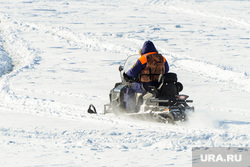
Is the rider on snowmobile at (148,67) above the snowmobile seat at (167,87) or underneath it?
above

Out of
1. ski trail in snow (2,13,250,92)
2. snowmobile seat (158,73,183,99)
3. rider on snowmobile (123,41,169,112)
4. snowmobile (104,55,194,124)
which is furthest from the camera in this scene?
ski trail in snow (2,13,250,92)

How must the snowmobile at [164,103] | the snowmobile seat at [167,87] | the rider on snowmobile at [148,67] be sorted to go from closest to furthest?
the snowmobile at [164,103] < the snowmobile seat at [167,87] < the rider on snowmobile at [148,67]

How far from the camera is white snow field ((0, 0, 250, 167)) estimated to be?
4.70 m

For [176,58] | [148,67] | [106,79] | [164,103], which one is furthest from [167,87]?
[176,58]

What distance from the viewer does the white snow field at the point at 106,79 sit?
4.70 meters

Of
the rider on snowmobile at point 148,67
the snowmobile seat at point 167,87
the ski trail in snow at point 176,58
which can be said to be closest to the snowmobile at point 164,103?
the snowmobile seat at point 167,87

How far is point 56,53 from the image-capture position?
1564 centimetres

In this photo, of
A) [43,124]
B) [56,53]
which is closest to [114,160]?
[43,124]

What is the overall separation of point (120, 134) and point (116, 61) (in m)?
8.54

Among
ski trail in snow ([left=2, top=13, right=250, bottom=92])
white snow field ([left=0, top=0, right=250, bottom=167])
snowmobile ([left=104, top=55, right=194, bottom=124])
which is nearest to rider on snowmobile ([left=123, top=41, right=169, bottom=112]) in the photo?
snowmobile ([left=104, top=55, right=194, bottom=124])

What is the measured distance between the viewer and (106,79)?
11.1 metres

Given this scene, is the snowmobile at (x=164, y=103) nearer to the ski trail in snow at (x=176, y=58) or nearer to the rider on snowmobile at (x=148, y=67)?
the rider on snowmobile at (x=148, y=67)

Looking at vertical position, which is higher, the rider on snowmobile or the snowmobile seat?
the rider on snowmobile

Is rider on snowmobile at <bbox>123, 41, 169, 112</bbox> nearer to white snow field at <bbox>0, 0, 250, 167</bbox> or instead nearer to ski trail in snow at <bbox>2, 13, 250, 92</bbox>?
white snow field at <bbox>0, 0, 250, 167</bbox>
